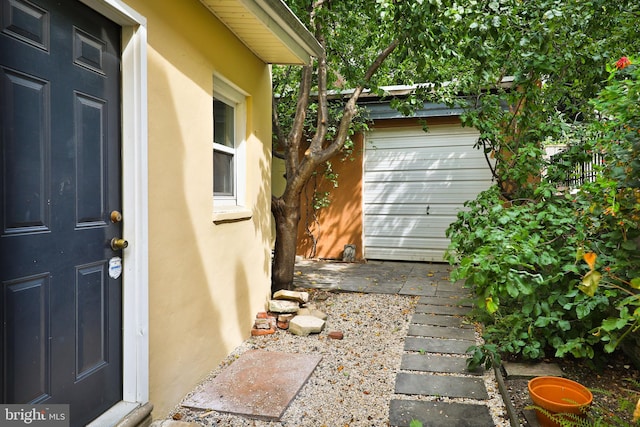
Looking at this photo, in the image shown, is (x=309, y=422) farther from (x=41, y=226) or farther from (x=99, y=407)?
(x=41, y=226)

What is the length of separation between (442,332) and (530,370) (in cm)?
108

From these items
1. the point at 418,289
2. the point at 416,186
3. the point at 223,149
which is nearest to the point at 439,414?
the point at 223,149

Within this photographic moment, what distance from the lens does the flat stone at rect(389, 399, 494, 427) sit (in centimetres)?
257

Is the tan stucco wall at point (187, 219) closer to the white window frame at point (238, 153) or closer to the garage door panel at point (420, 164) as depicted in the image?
the white window frame at point (238, 153)

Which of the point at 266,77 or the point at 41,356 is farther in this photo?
the point at 266,77

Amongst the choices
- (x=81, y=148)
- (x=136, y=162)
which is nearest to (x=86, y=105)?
(x=81, y=148)

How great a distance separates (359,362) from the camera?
356 cm

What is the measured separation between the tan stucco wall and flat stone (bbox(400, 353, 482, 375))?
A: 1485mm

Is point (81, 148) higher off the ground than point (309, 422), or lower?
higher

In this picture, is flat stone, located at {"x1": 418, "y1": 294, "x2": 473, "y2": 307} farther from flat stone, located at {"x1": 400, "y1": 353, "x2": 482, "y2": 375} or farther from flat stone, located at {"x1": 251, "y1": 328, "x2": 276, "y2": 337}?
flat stone, located at {"x1": 251, "y1": 328, "x2": 276, "y2": 337}

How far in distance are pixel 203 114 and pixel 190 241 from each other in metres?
0.92

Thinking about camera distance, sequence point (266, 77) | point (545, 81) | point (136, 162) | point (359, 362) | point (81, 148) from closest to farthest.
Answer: point (81, 148) < point (136, 162) < point (359, 362) < point (266, 77) < point (545, 81)

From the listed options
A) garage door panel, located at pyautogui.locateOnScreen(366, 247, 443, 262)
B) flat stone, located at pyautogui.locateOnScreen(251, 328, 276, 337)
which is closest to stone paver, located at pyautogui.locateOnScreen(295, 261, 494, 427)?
garage door panel, located at pyautogui.locateOnScreen(366, 247, 443, 262)

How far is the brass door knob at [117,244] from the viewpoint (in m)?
2.26
